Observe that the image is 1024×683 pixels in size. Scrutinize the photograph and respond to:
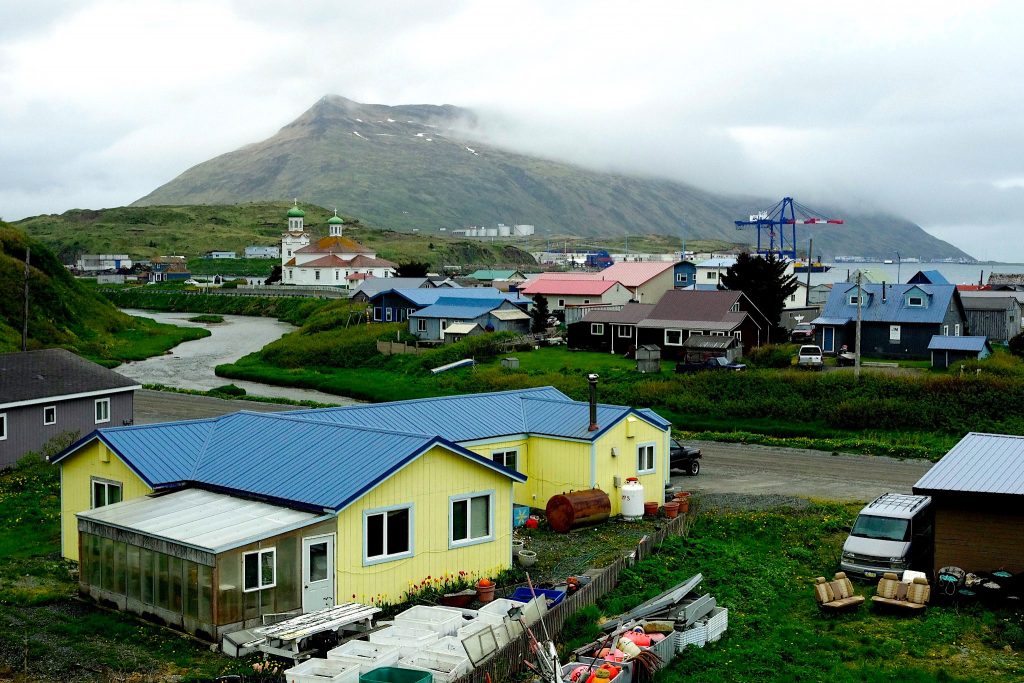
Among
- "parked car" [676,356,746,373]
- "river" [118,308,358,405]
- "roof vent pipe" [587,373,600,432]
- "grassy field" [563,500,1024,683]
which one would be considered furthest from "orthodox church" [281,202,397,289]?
"grassy field" [563,500,1024,683]

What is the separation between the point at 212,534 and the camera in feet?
60.1

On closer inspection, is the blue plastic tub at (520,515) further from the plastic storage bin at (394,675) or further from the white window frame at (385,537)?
the plastic storage bin at (394,675)

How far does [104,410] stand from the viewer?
122ft

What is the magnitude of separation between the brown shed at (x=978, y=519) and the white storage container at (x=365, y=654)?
412 inches

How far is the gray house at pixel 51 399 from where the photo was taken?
34.2 metres

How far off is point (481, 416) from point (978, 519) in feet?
42.4

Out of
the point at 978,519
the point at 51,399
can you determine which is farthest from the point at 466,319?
the point at 978,519

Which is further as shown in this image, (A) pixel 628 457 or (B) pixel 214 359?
(B) pixel 214 359

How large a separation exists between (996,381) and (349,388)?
32.1 m

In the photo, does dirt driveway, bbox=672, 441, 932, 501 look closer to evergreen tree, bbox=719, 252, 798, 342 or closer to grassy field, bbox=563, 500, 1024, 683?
grassy field, bbox=563, 500, 1024, 683

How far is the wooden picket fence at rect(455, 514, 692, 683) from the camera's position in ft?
50.9

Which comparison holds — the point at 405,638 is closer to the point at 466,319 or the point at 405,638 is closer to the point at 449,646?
the point at 449,646

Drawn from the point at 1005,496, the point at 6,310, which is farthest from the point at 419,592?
the point at 6,310

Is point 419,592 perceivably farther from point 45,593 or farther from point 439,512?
point 45,593
